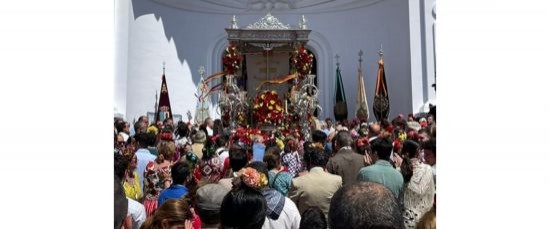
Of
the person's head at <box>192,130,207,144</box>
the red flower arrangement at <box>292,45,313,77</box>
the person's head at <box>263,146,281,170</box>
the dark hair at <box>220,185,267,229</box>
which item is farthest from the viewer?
the red flower arrangement at <box>292,45,313,77</box>

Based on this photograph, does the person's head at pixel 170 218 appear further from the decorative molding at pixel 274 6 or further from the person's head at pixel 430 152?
the decorative molding at pixel 274 6

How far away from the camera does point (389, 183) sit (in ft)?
12.2

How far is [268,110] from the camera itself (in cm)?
1296

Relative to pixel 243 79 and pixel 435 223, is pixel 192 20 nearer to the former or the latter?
pixel 243 79

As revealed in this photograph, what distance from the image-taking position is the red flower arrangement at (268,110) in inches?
508

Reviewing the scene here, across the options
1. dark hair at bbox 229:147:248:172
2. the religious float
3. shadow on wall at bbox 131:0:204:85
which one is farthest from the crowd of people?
shadow on wall at bbox 131:0:204:85

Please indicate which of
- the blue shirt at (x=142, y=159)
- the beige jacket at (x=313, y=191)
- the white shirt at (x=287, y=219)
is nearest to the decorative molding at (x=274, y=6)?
the blue shirt at (x=142, y=159)

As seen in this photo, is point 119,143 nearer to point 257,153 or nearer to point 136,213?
point 257,153

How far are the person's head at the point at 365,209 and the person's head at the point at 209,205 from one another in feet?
2.85

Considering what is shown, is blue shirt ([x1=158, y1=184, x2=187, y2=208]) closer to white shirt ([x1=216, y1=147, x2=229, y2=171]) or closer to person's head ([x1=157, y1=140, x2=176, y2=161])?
person's head ([x1=157, y1=140, x2=176, y2=161])

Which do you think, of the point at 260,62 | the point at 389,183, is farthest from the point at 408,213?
the point at 260,62

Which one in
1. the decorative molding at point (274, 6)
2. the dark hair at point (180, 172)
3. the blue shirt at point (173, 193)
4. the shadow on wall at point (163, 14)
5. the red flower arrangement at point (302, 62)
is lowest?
the blue shirt at point (173, 193)

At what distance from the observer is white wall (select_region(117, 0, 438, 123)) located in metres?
14.2
